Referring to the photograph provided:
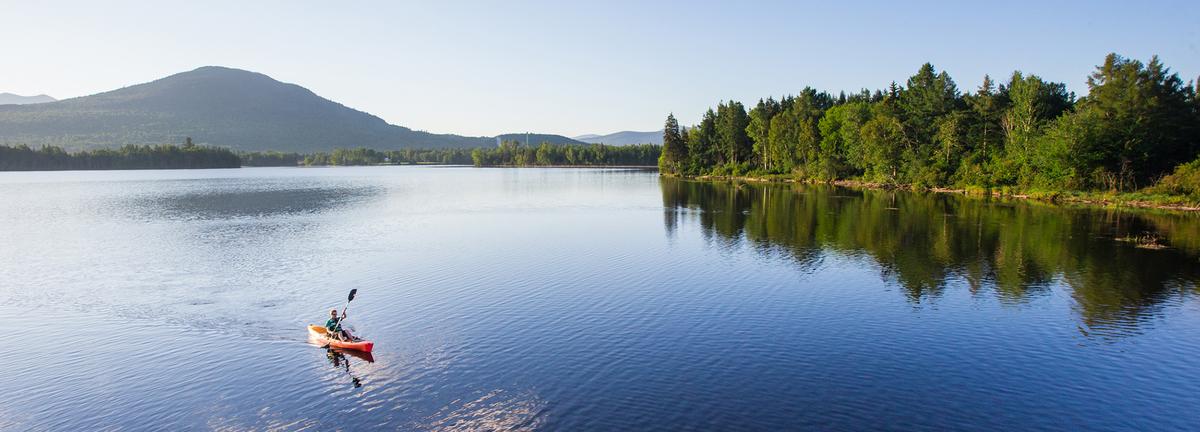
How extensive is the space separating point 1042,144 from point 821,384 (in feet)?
259

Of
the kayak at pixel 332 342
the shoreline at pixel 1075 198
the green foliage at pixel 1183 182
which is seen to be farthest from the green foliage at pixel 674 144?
the kayak at pixel 332 342

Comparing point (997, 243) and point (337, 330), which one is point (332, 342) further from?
point (997, 243)

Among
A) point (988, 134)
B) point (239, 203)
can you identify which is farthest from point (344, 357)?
point (988, 134)

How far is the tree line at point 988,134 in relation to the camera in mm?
75938

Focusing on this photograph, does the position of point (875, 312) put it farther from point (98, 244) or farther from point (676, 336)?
point (98, 244)

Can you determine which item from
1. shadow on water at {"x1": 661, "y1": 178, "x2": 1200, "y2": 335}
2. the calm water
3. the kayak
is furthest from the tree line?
the kayak

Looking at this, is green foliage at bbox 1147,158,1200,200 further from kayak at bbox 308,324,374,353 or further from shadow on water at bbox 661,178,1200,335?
kayak at bbox 308,324,374,353

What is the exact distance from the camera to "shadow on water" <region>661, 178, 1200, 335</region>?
109 ft

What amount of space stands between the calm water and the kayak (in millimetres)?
465

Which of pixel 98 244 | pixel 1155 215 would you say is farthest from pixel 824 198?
pixel 98 244

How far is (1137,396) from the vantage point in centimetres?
1936

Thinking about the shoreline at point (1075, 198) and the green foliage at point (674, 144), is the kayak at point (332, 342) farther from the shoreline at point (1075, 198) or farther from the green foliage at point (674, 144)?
the green foliage at point (674, 144)

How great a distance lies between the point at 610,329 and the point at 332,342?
10.7 metres

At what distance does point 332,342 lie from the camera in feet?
78.9
